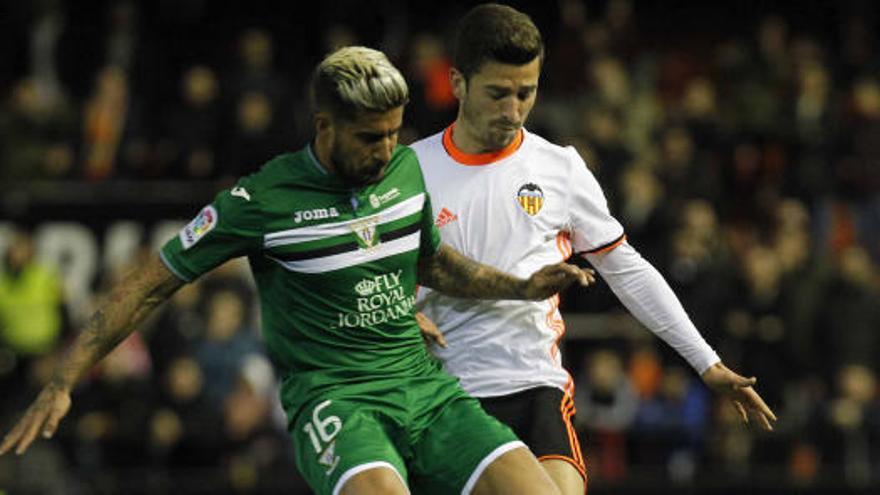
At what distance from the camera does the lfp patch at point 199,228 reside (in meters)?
5.90

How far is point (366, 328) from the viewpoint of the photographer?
606 centimetres

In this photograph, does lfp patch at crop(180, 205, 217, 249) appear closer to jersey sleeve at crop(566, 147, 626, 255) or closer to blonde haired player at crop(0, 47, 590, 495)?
blonde haired player at crop(0, 47, 590, 495)

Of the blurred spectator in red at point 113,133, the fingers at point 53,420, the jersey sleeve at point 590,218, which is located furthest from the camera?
the blurred spectator in red at point 113,133

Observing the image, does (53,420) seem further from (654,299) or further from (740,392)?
(740,392)

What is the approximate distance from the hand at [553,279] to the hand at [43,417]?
5.49 feet

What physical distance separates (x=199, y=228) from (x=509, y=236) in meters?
1.37

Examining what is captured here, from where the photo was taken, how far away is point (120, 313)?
5.88 metres

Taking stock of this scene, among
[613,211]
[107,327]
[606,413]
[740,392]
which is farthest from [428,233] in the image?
[613,211]

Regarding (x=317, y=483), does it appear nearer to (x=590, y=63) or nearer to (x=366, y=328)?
(x=366, y=328)

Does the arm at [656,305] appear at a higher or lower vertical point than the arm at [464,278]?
lower

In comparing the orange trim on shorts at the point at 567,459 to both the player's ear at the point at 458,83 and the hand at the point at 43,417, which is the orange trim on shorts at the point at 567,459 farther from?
the hand at the point at 43,417

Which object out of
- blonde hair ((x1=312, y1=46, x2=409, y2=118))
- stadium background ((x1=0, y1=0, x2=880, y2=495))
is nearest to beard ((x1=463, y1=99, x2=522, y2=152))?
blonde hair ((x1=312, y1=46, x2=409, y2=118))

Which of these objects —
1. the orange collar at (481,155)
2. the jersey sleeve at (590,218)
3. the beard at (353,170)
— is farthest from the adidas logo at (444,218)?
the beard at (353,170)

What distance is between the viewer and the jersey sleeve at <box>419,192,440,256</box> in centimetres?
626
